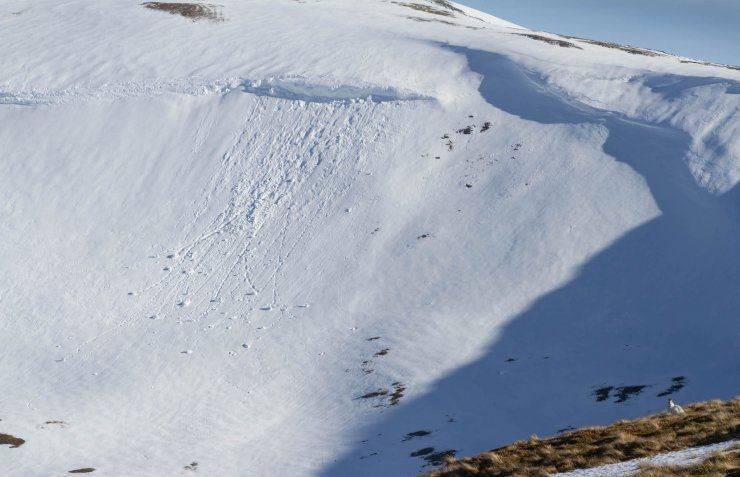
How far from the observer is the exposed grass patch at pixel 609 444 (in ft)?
57.9

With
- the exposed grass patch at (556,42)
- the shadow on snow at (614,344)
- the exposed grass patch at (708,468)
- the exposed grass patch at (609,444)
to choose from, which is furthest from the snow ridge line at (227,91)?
the exposed grass patch at (708,468)

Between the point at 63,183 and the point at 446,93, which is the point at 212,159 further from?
the point at 446,93

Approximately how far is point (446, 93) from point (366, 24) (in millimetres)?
15383

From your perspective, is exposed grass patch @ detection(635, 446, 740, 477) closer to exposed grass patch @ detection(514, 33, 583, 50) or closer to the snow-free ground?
the snow-free ground

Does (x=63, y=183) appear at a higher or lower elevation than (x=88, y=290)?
higher

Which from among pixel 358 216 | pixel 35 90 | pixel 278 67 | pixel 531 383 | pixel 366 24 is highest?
pixel 366 24

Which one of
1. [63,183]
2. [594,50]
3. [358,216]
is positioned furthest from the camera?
[594,50]

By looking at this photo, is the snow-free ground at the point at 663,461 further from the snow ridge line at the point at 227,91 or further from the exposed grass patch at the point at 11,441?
the snow ridge line at the point at 227,91

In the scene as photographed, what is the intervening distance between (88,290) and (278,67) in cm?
2229

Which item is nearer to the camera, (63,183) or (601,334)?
(601,334)

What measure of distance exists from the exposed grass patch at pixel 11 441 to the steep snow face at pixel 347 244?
0.40 metres

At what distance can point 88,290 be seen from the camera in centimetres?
4131

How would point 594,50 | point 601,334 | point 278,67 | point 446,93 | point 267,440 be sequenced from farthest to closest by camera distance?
1. point 594,50
2. point 278,67
3. point 446,93
4. point 601,334
5. point 267,440

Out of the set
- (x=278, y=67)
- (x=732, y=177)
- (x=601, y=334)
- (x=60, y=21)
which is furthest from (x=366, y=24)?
(x=601, y=334)
